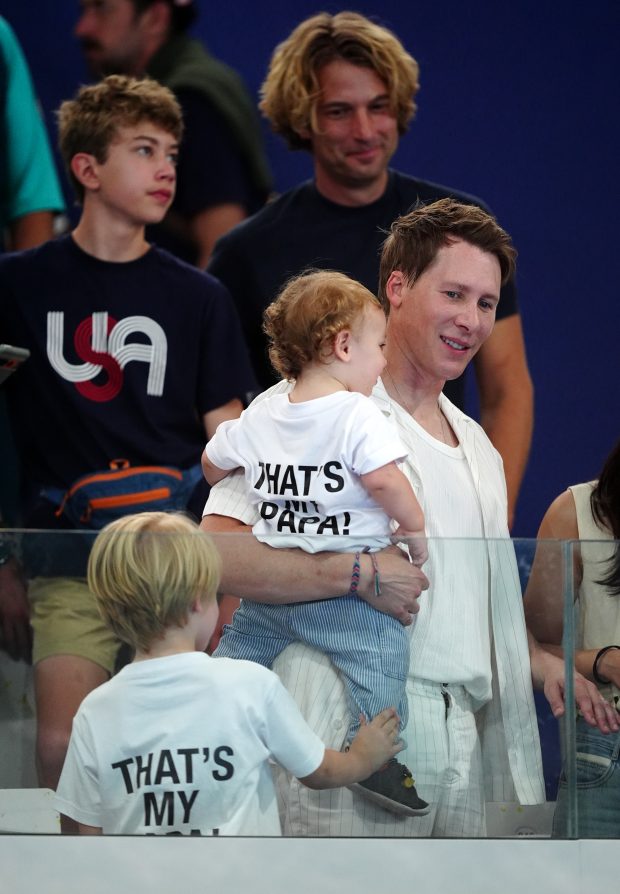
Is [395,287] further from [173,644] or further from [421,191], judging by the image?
[421,191]

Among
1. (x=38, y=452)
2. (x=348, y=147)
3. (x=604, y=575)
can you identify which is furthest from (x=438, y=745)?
(x=348, y=147)

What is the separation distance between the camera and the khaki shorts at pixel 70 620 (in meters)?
2.07

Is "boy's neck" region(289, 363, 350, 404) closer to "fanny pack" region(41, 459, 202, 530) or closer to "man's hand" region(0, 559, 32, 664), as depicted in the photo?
"man's hand" region(0, 559, 32, 664)

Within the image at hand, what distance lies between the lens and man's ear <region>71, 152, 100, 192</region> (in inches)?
142

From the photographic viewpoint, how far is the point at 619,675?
2232mm

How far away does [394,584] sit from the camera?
2117 millimetres

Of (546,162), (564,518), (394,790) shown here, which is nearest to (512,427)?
(546,162)

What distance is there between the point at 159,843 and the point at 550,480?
2.51 metres

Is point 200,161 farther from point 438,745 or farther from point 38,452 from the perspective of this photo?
point 438,745

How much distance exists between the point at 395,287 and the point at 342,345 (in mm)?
223

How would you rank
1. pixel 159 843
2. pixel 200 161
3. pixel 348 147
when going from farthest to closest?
pixel 200 161
pixel 348 147
pixel 159 843

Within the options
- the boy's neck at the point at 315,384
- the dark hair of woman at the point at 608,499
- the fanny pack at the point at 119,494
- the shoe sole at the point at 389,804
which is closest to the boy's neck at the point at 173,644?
Result: the shoe sole at the point at 389,804

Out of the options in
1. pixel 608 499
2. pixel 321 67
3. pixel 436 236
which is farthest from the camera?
pixel 321 67

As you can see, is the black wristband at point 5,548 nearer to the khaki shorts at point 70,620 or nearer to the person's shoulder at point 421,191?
the khaki shorts at point 70,620
